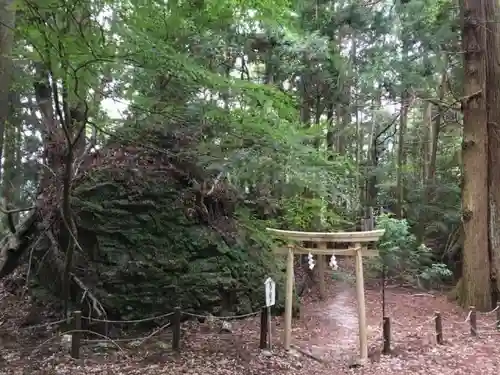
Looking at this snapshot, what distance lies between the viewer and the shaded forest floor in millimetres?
5633

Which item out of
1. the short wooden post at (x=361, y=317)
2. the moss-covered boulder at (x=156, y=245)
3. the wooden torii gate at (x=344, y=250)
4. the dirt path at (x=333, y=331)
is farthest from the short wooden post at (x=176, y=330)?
the short wooden post at (x=361, y=317)

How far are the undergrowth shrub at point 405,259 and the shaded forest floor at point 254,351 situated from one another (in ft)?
10.6

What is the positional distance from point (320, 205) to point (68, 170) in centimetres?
441

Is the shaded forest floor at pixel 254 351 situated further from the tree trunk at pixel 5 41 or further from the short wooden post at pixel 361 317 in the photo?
the tree trunk at pixel 5 41

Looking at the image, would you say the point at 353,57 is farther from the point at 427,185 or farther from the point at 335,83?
the point at 427,185

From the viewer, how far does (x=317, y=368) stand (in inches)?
247

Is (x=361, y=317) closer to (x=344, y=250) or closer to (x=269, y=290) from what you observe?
(x=344, y=250)

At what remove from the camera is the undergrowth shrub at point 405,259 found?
11969 millimetres

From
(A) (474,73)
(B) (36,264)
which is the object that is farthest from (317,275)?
(B) (36,264)

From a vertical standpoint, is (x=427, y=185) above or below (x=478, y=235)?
above

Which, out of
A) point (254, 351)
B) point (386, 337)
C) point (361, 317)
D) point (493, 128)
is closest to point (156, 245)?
point (254, 351)

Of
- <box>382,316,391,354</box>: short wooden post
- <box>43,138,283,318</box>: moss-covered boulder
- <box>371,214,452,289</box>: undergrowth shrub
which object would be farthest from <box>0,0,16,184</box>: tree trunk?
<box>371,214,452,289</box>: undergrowth shrub

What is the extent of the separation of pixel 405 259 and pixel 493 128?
4.49m


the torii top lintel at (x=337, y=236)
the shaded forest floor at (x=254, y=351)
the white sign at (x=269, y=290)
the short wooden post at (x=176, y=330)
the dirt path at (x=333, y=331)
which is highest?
the torii top lintel at (x=337, y=236)
